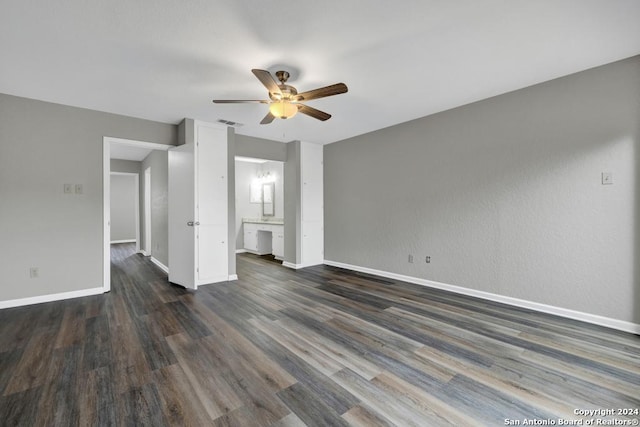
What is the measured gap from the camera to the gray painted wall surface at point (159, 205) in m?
5.19

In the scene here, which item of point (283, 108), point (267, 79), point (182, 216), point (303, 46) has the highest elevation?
point (303, 46)

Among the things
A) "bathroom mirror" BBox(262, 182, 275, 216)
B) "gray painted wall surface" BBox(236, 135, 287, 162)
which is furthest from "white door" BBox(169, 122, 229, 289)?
"bathroom mirror" BBox(262, 182, 275, 216)

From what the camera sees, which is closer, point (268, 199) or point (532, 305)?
point (532, 305)

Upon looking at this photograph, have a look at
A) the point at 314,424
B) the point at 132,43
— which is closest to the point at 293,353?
the point at 314,424

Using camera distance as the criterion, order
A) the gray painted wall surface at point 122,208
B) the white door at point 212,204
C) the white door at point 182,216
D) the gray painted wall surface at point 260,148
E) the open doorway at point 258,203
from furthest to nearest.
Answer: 1. the gray painted wall surface at point 122,208
2. the open doorway at point 258,203
3. the gray painted wall surface at point 260,148
4. the white door at point 212,204
5. the white door at point 182,216

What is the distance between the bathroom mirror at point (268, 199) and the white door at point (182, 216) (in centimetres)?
311

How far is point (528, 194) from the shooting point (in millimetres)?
3188

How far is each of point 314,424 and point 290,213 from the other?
4.35 m

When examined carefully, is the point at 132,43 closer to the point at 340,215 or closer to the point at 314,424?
the point at 314,424

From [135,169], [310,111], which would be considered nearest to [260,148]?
[310,111]

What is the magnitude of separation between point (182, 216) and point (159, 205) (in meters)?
1.82

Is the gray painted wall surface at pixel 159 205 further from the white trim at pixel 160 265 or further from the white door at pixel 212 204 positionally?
the white door at pixel 212 204

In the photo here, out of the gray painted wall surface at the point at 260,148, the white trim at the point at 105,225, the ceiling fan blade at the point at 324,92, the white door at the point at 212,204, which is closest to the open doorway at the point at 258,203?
the gray painted wall surface at the point at 260,148

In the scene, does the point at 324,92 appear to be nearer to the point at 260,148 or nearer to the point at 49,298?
the point at 260,148
